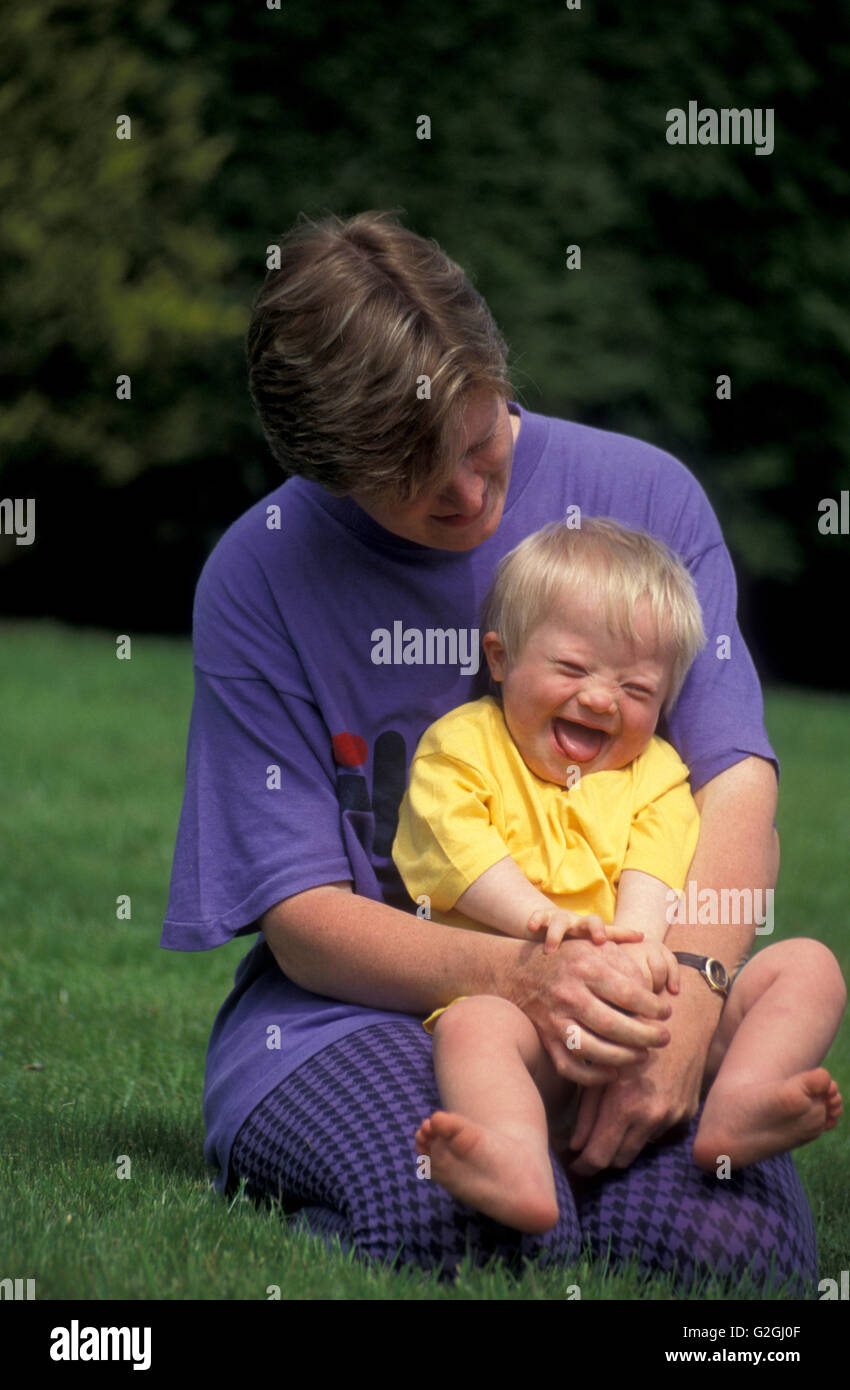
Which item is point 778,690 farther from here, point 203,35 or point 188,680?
point 203,35

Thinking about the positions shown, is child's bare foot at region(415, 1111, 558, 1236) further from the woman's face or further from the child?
the woman's face

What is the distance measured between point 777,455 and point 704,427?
591 mm

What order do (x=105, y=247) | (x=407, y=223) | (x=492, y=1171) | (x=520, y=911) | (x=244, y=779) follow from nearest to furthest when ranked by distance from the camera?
(x=492, y=1171)
(x=520, y=911)
(x=244, y=779)
(x=105, y=247)
(x=407, y=223)

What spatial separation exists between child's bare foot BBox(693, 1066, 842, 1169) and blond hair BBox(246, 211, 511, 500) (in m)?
1.05

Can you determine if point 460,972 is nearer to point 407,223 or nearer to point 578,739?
point 578,739

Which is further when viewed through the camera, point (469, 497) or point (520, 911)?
point (469, 497)

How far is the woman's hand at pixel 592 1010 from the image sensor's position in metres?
2.32

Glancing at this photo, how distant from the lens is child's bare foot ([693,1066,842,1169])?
7.35 ft

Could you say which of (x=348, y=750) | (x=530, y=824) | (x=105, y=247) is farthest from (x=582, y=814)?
(x=105, y=247)

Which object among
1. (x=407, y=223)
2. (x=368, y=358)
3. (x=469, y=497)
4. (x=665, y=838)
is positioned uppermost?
(x=407, y=223)

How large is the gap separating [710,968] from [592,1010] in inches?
11.0

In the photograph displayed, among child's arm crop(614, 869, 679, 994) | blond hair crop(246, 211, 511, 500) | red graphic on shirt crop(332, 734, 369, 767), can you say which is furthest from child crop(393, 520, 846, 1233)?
blond hair crop(246, 211, 511, 500)

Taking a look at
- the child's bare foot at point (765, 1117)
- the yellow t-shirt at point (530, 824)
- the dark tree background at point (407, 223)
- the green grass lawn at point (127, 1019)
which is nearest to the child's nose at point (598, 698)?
the yellow t-shirt at point (530, 824)

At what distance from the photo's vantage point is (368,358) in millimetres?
2516
